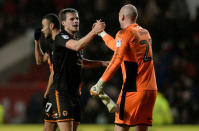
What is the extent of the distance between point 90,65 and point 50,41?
2.24 ft

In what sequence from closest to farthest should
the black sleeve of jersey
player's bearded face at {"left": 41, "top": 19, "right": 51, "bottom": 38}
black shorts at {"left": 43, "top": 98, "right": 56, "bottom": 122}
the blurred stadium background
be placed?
the black sleeve of jersey
black shorts at {"left": 43, "top": 98, "right": 56, "bottom": 122}
player's bearded face at {"left": 41, "top": 19, "right": 51, "bottom": 38}
the blurred stadium background

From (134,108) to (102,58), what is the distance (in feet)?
27.6

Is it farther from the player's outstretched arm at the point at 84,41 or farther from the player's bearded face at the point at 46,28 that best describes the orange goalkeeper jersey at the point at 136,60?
the player's bearded face at the point at 46,28

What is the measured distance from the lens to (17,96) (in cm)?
1348

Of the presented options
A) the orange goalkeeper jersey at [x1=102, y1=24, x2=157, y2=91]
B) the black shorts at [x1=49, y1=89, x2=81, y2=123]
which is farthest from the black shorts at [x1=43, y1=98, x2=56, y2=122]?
the orange goalkeeper jersey at [x1=102, y1=24, x2=157, y2=91]

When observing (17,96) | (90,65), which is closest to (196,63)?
(17,96)

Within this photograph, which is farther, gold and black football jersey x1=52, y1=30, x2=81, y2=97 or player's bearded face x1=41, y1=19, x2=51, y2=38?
player's bearded face x1=41, y1=19, x2=51, y2=38

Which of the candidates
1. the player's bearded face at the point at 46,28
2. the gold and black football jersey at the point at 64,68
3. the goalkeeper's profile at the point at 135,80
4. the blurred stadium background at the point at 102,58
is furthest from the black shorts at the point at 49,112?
the blurred stadium background at the point at 102,58

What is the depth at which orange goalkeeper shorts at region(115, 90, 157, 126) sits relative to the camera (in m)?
5.62

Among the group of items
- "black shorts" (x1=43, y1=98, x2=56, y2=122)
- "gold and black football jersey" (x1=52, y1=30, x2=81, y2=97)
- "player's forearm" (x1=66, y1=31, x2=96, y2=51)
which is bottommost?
"black shorts" (x1=43, y1=98, x2=56, y2=122)

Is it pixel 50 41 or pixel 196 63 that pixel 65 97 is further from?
pixel 196 63

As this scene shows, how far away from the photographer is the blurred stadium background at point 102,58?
502 inches

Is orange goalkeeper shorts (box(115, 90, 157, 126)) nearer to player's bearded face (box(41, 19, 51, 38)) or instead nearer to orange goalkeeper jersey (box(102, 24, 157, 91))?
orange goalkeeper jersey (box(102, 24, 157, 91))

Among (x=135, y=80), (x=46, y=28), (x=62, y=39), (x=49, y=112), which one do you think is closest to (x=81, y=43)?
(x=62, y=39)
